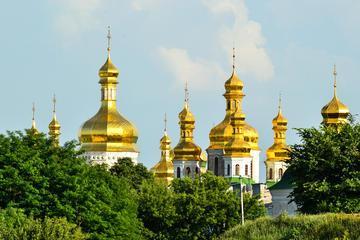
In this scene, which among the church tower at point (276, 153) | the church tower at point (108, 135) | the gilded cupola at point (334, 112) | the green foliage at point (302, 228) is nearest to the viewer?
the green foliage at point (302, 228)

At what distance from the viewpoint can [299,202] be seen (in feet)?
195

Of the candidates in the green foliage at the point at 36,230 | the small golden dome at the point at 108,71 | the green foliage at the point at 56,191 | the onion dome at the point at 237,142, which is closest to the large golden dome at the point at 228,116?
the onion dome at the point at 237,142

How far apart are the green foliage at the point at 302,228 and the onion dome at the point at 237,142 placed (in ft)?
169

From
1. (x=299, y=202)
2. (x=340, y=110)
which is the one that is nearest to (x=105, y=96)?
(x=340, y=110)

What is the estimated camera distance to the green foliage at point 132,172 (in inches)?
3270

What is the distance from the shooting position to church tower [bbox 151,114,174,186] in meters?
112

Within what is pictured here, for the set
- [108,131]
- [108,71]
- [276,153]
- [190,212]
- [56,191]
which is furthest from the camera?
[276,153]

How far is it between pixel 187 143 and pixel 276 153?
9.29 metres

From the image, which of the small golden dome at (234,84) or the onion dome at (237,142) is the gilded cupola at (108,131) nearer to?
the onion dome at (237,142)

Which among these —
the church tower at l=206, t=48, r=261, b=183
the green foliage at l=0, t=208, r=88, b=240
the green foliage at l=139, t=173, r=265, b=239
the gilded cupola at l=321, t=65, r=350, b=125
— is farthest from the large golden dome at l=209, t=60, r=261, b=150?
the green foliage at l=0, t=208, r=88, b=240

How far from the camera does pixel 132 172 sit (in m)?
85.2

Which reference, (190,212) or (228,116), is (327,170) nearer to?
(190,212)

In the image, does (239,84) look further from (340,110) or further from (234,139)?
(340,110)

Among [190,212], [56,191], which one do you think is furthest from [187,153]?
[56,191]
